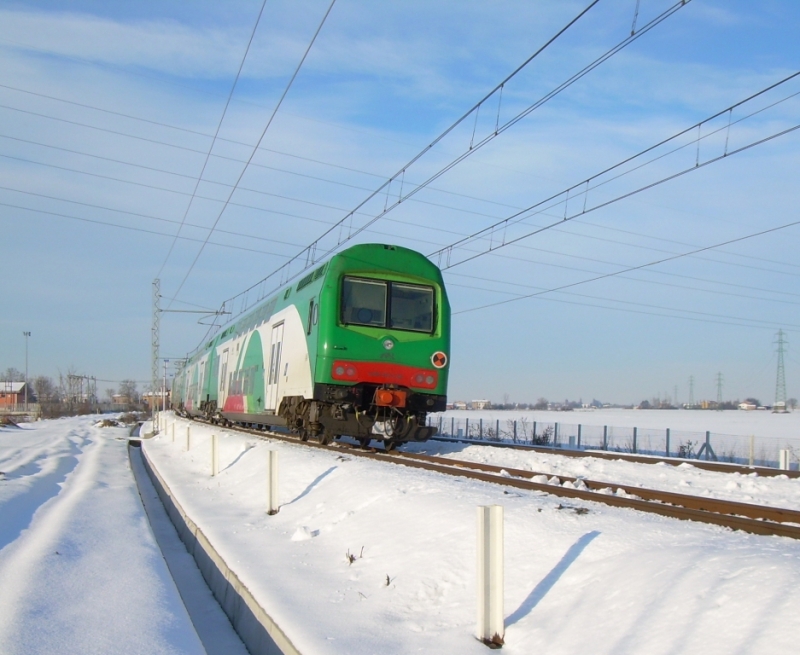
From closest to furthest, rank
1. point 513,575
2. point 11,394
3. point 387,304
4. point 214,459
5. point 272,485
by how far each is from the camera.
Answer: point 513,575 → point 272,485 → point 387,304 → point 214,459 → point 11,394

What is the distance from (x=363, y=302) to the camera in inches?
587

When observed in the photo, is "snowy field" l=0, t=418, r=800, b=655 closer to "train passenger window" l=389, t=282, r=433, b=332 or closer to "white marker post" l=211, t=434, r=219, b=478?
"white marker post" l=211, t=434, r=219, b=478

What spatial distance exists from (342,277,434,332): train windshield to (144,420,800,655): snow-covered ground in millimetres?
5453

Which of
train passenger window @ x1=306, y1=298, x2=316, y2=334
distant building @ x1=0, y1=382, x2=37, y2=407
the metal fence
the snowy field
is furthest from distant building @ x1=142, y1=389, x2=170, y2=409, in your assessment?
distant building @ x1=0, y1=382, x2=37, y2=407

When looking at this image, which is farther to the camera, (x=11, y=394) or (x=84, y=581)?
(x=11, y=394)

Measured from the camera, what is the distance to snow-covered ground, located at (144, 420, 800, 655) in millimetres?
4223

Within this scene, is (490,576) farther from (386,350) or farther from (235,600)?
(386,350)

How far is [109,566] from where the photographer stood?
817 cm

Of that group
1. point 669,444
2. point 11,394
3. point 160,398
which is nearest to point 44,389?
point 11,394

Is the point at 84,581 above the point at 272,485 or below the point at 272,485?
below

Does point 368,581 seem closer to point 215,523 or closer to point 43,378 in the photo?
point 215,523

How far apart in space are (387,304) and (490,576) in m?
10.4

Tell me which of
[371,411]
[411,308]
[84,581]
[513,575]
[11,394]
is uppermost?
[411,308]

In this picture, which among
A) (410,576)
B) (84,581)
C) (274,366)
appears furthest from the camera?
(274,366)
